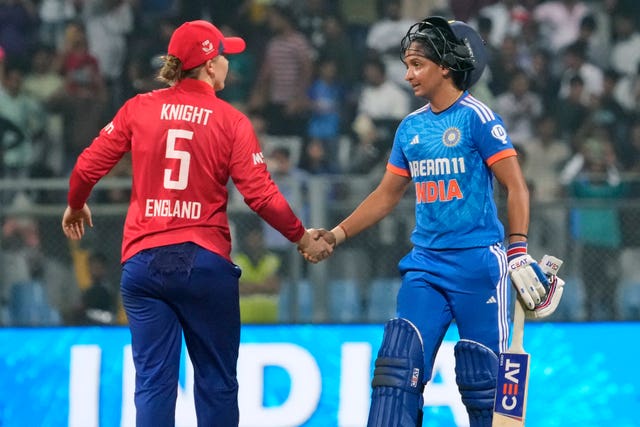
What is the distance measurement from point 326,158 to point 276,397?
3.30 metres

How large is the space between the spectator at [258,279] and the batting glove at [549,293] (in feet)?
11.6

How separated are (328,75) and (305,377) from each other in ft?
13.1

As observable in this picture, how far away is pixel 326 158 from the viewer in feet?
34.3

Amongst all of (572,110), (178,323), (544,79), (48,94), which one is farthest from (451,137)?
(544,79)

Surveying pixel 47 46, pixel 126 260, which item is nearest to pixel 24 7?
pixel 47 46

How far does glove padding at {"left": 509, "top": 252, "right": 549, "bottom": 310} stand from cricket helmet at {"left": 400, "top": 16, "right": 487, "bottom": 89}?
0.91 meters

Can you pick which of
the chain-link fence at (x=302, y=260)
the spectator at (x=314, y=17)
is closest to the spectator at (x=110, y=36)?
the spectator at (x=314, y=17)

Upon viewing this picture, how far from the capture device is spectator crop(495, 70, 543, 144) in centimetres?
1082

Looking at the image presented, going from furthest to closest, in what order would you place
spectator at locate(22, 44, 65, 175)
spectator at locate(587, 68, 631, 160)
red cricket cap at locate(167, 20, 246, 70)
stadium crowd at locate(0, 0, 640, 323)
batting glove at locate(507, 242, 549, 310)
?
spectator at locate(587, 68, 631, 160), stadium crowd at locate(0, 0, 640, 323), spectator at locate(22, 44, 65, 175), red cricket cap at locate(167, 20, 246, 70), batting glove at locate(507, 242, 549, 310)

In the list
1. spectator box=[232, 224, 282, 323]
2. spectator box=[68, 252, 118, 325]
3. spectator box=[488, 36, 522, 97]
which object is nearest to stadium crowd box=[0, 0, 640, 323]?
spectator box=[488, 36, 522, 97]

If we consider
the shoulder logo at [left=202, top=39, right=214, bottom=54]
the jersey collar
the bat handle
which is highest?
the shoulder logo at [left=202, top=39, right=214, bottom=54]

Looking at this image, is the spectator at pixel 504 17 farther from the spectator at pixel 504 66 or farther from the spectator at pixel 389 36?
the spectator at pixel 389 36

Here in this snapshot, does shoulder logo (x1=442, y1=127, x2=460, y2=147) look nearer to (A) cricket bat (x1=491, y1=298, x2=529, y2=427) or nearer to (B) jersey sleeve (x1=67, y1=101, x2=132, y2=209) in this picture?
(A) cricket bat (x1=491, y1=298, x2=529, y2=427)

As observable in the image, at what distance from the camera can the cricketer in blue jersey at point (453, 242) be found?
17.3 ft
